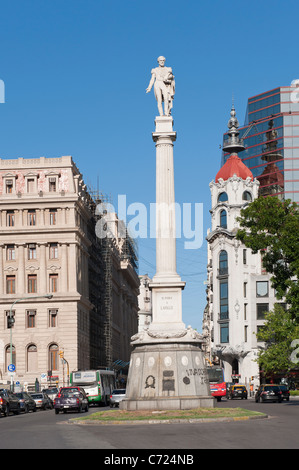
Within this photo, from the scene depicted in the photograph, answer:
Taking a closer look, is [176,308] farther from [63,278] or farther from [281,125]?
[281,125]

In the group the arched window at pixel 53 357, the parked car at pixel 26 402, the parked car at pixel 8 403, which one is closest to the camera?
the parked car at pixel 8 403

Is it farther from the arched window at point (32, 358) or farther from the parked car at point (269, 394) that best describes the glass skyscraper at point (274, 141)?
the parked car at point (269, 394)

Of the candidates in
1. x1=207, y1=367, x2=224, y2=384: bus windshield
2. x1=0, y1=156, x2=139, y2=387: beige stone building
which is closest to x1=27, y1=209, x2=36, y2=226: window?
x1=0, y1=156, x2=139, y2=387: beige stone building

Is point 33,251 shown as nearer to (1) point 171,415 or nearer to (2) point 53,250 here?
(2) point 53,250

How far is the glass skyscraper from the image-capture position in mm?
139625

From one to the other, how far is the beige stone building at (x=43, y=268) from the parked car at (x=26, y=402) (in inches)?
1034

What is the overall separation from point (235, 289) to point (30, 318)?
3074 cm

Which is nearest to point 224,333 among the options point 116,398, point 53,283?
point 53,283

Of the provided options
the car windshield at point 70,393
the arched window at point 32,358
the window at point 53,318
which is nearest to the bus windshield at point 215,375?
the window at point 53,318

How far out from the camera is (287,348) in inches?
3789

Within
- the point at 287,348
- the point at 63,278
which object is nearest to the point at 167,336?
the point at 63,278

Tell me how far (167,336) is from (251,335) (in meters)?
74.2

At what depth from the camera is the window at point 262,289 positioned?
112500 mm
